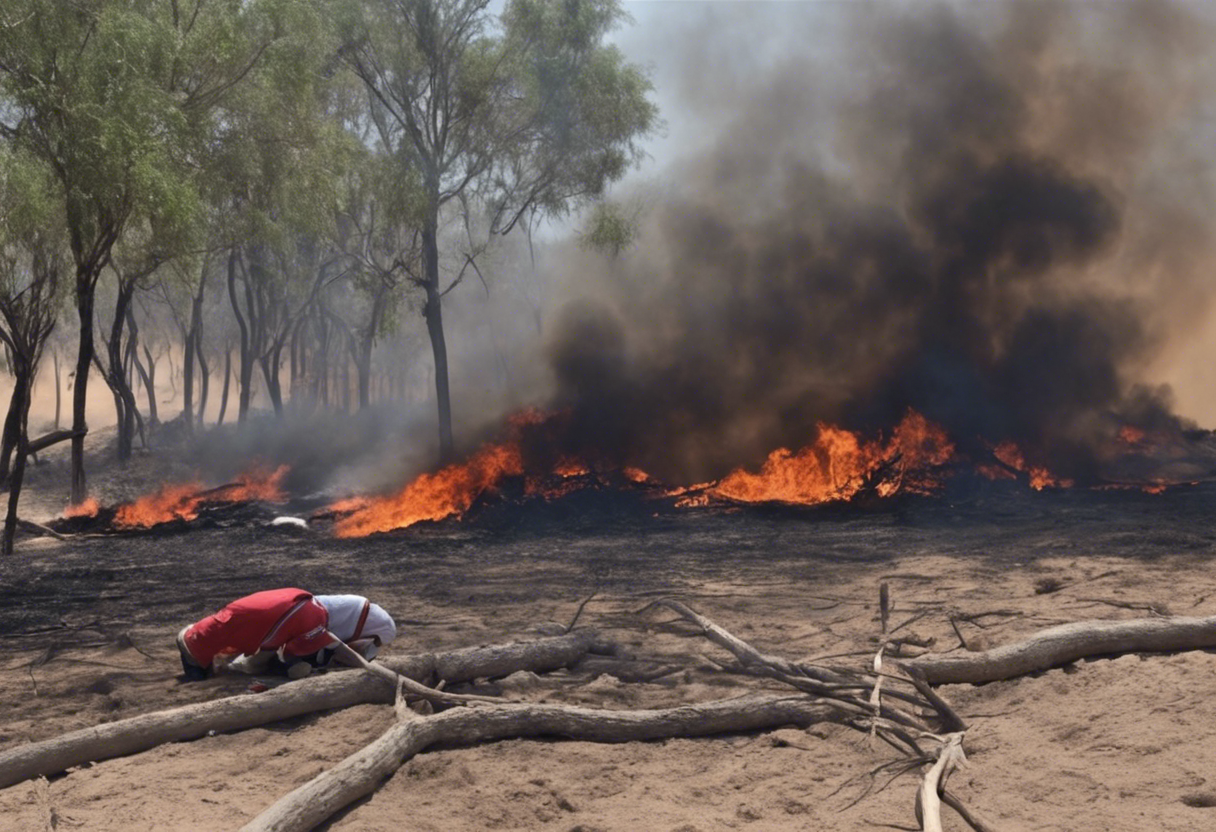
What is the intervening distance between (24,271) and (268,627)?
47.4 ft

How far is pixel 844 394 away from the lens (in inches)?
754

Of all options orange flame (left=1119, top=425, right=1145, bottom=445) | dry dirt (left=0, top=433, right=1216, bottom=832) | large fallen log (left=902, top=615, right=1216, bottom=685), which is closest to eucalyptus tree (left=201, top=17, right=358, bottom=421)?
dry dirt (left=0, top=433, right=1216, bottom=832)

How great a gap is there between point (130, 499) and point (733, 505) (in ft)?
49.0

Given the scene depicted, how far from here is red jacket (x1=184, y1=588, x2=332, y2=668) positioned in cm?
649

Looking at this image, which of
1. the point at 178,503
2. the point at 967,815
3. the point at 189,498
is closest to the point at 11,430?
the point at 178,503

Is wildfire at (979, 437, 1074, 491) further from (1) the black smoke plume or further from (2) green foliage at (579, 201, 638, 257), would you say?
(2) green foliage at (579, 201, 638, 257)

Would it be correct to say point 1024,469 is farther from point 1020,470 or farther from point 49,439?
point 49,439

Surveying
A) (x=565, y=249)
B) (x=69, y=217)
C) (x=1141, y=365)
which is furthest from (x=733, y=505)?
(x=565, y=249)

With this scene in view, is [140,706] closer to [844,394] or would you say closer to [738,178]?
[844,394]

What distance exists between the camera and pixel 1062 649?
647 centimetres

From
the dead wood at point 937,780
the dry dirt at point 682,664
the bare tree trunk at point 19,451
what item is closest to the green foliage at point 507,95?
the bare tree trunk at point 19,451

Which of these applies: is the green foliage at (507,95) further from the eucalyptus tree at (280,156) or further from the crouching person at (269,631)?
the crouching person at (269,631)

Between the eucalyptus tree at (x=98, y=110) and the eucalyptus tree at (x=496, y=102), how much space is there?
26.3 ft

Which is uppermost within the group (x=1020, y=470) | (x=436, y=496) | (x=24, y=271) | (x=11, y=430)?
(x=24, y=271)
